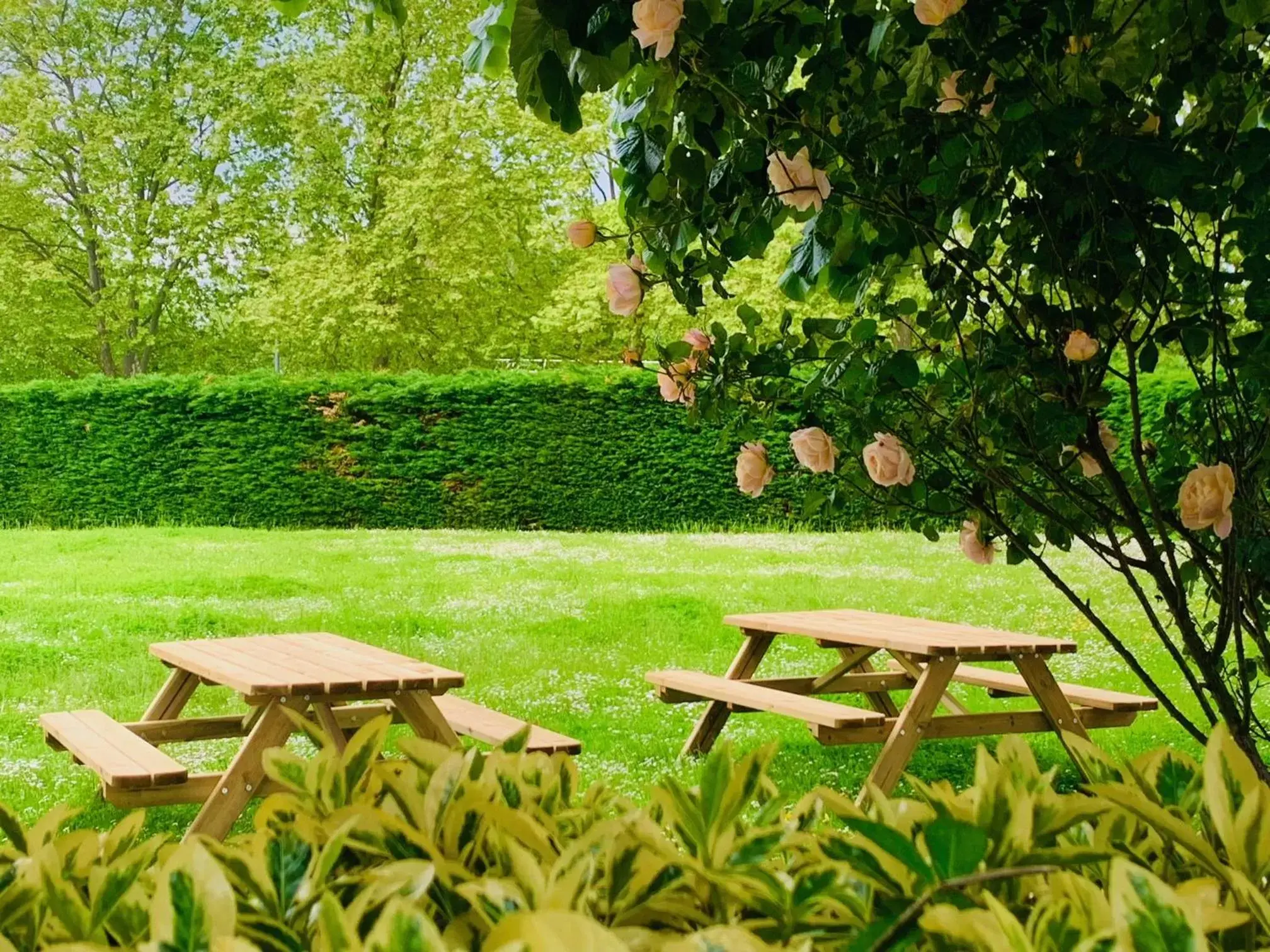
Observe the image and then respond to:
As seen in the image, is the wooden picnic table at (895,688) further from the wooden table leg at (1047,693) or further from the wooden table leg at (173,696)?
the wooden table leg at (173,696)

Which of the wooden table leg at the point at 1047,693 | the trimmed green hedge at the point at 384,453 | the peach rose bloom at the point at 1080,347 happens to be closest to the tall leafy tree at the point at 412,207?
the trimmed green hedge at the point at 384,453

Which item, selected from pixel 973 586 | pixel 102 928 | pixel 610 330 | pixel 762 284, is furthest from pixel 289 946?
pixel 610 330

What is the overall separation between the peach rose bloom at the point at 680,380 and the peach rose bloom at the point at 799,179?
1.80 ft

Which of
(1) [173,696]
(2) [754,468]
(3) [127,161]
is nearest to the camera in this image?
(2) [754,468]

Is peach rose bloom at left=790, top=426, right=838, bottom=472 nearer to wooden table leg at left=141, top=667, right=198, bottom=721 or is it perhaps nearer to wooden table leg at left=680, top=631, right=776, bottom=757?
wooden table leg at left=680, top=631, right=776, bottom=757

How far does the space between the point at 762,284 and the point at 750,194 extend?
1954 cm

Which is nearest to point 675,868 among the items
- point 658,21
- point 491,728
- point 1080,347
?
point 658,21

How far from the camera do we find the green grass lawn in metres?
6.13

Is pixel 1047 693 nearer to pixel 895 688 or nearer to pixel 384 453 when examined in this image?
pixel 895 688

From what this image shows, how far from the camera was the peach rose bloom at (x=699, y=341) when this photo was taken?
2.75 meters

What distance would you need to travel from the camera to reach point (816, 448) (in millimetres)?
2691

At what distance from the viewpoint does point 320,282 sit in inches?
846

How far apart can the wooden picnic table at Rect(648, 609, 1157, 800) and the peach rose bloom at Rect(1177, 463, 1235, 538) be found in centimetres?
220

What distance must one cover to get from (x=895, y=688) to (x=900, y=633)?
94 centimetres
